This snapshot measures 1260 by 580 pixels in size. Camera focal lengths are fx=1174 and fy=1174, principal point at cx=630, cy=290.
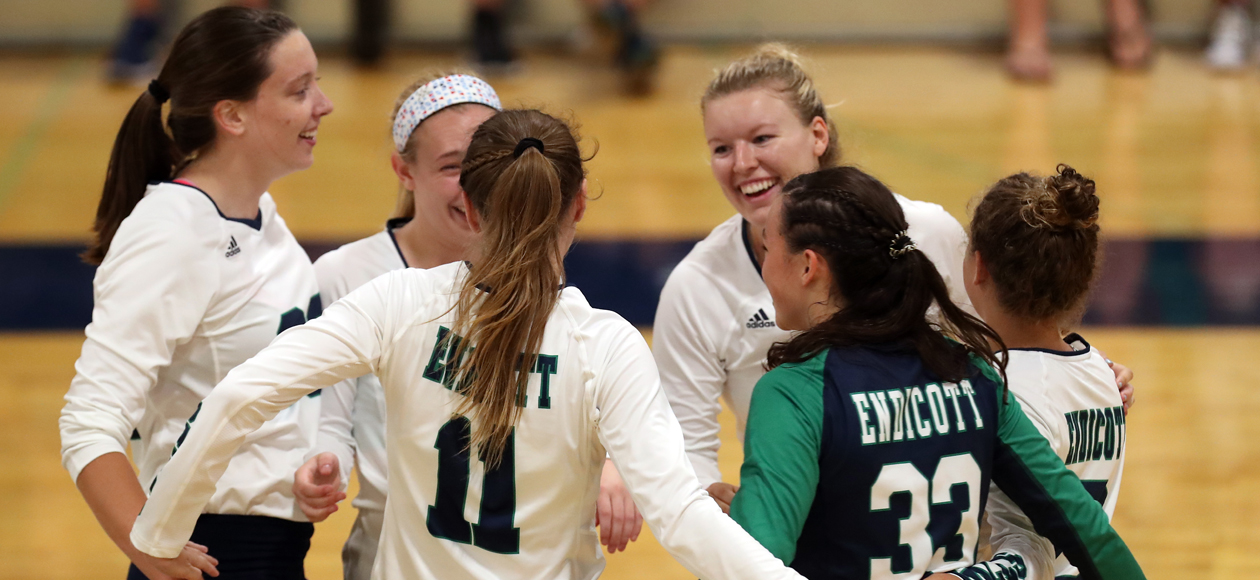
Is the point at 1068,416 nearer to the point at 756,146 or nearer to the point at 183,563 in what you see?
the point at 756,146

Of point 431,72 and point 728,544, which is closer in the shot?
point 728,544

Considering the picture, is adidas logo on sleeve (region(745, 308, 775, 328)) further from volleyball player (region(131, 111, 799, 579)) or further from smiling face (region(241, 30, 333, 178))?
smiling face (region(241, 30, 333, 178))

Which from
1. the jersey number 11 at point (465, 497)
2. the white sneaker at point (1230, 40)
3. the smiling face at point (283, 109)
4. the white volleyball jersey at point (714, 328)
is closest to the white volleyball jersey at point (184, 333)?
the smiling face at point (283, 109)

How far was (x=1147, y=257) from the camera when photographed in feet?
17.6

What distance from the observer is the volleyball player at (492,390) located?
1.56 meters

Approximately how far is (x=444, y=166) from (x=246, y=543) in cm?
75

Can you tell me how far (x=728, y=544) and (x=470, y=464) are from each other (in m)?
0.40

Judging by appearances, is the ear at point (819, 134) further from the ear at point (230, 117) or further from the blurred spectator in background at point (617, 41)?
the blurred spectator in background at point (617, 41)

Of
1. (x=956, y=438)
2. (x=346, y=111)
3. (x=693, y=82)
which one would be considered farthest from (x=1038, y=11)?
(x=956, y=438)

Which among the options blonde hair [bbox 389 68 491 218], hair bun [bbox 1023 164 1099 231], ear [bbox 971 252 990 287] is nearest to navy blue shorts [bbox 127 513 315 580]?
blonde hair [bbox 389 68 491 218]

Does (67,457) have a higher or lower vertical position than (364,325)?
lower

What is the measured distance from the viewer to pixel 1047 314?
1.88 meters

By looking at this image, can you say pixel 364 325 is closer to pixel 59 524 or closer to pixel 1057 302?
pixel 1057 302

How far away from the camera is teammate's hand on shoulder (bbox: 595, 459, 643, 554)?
1.84 meters
